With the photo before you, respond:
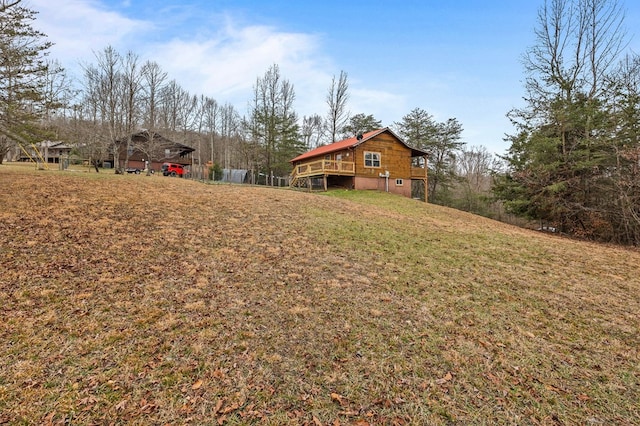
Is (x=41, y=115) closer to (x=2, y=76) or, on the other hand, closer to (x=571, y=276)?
(x=2, y=76)

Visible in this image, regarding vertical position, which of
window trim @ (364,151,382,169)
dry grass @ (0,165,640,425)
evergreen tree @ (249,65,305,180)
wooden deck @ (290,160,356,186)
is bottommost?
dry grass @ (0,165,640,425)

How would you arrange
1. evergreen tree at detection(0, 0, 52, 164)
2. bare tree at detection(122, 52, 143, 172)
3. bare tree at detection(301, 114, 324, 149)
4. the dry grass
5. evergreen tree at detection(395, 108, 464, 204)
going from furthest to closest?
1. bare tree at detection(301, 114, 324, 149)
2. evergreen tree at detection(395, 108, 464, 204)
3. bare tree at detection(122, 52, 143, 172)
4. evergreen tree at detection(0, 0, 52, 164)
5. the dry grass

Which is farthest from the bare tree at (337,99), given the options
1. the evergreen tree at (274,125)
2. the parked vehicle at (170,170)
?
the parked vehicle at (170,170)

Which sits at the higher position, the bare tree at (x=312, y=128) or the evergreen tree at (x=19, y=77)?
the bare tree at (x=312, y=128)

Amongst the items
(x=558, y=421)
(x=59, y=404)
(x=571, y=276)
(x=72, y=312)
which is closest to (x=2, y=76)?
(x=72, y=312)

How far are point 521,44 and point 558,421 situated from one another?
2369cm

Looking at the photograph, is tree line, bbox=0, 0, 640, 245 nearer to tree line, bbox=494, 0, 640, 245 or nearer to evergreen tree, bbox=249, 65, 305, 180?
tree line, bbox=494, 0, 640, 245

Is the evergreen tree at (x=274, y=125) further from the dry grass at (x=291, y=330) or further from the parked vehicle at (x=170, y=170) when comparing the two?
the dry grass at (x=291, y=330)

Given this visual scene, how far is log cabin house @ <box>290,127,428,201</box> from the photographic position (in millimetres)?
22938

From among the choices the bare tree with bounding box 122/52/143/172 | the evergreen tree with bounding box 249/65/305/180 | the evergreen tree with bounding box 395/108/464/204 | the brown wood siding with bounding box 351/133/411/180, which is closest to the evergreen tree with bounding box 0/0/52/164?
the bare tree with bounding box 122/52/143/172

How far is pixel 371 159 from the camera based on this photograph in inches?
928

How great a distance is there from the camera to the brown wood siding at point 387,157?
23172 mm

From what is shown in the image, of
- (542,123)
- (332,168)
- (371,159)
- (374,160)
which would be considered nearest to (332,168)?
(332,168)

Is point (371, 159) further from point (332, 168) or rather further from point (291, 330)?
point (291, 330)
